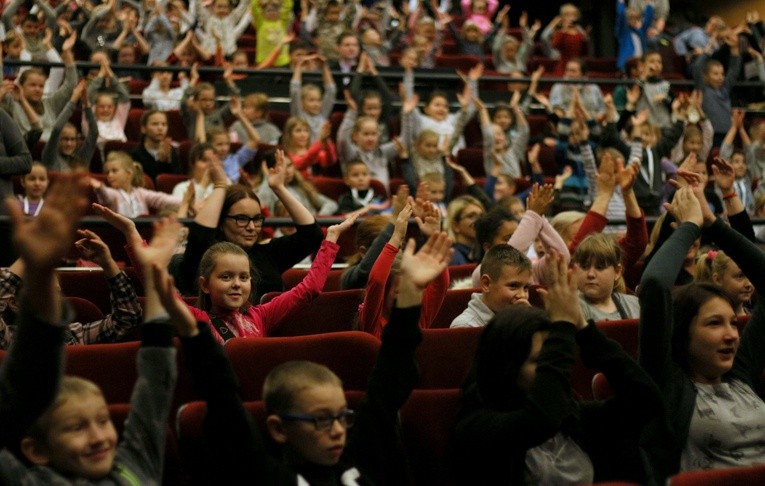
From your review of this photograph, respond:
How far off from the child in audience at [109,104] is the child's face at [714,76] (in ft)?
11.6

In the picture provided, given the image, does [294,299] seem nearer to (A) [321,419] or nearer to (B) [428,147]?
(A) [321,419]

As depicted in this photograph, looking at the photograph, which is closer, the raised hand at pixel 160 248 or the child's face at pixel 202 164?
the raised hand at pixel 160 248

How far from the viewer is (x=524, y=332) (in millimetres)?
1994

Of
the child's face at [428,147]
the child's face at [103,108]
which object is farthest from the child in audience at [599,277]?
the child's face at [103,108]

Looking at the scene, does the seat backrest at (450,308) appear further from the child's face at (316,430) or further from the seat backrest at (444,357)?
the child's face at (316,430)

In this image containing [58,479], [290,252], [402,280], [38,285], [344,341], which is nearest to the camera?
[38,285]

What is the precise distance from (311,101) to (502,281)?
337 centimetres

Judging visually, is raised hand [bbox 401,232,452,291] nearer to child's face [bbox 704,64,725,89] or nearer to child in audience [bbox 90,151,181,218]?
child in audience [bbox 90,151,181,218]

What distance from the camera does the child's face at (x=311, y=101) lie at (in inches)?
231

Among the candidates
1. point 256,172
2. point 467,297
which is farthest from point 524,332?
point 256,172

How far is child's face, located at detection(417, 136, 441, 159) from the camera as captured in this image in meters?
5.47

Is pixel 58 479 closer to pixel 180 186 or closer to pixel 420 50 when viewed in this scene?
pixel 180 186

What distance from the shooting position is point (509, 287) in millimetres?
2674

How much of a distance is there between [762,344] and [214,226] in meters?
1.50
